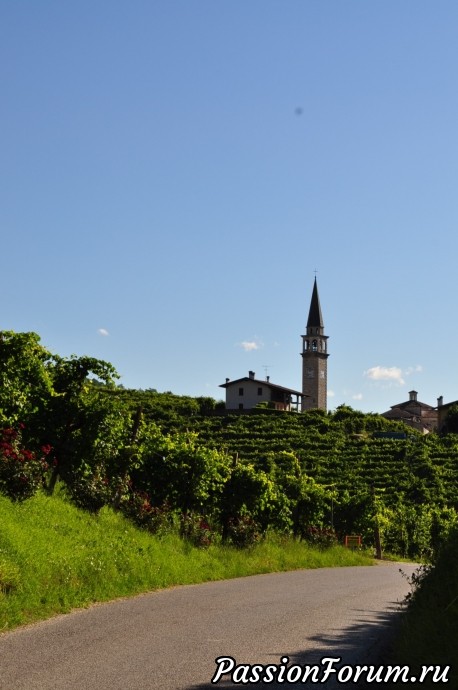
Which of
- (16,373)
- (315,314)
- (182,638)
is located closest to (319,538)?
(16,373)

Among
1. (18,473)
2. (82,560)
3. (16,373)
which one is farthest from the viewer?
(16,373)

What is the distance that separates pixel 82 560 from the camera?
15570 mm

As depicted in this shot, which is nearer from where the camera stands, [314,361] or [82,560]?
[82,560]

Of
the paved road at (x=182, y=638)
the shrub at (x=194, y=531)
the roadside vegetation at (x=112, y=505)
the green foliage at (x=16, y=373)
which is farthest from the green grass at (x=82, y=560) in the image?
the green foliage at (x=16, y=373)

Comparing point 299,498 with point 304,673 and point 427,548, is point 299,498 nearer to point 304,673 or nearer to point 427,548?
point 427,548

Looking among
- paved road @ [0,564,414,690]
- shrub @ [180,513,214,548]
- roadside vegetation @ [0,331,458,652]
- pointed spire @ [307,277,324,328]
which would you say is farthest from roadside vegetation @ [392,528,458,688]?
pointed spire @ [307,277,324,328]

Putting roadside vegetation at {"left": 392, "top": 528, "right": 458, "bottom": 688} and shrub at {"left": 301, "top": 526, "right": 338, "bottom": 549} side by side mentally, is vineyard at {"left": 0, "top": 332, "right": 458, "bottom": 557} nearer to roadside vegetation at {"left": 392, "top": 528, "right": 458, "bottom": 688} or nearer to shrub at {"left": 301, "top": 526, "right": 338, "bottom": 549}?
shrub at {"left": 301, "top": 526, "right": 338, "bottom": 549}

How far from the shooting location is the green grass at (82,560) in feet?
42.8

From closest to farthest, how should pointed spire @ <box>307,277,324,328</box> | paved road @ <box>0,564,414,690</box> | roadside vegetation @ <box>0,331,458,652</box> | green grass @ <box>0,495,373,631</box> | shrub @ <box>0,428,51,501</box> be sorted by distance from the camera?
paved road @ <box>0,564,414,690</box> < green grass @ <box>0,495,373,631</box> < roadside vegetation @ <box>0,331,458,652</box> < shrub @ <box>0,428,51,501</box> < pointed spire @ <box>307,277,324,328</box>

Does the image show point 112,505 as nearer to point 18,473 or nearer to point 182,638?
point 18,473

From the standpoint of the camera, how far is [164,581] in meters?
17.9

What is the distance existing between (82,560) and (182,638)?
5.13m

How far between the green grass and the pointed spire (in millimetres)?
136510

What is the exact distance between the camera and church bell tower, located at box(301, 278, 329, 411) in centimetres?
14612
